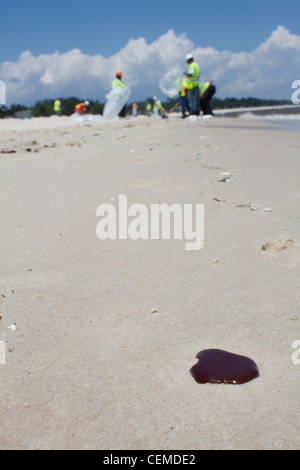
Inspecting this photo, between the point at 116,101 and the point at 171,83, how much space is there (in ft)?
8.91

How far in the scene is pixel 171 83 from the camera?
16547mm

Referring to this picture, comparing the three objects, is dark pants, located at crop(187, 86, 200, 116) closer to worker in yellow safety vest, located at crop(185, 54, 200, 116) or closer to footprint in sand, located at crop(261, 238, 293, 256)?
worker in yellow safety vest, located at crop(185, 54, 200, 116)

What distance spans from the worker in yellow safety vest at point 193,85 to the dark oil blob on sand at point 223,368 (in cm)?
1230

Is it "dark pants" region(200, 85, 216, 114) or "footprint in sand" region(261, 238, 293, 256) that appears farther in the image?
"dark pants" region(200, 85, 216, 114)

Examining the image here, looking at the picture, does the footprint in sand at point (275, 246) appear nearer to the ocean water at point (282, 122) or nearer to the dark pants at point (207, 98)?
the ocean water at point (282, 122)

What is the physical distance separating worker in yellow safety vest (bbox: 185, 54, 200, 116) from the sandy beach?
10.4m

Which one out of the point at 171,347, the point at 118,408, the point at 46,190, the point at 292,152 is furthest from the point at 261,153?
the point at 118,408

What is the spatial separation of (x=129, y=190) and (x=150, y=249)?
1106 mm

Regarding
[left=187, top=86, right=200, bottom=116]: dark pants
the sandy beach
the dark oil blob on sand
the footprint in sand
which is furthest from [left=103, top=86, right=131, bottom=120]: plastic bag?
the dark oil blob on sand

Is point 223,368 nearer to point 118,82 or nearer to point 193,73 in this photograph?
point 193,73

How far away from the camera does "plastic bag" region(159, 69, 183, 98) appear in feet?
53.8
